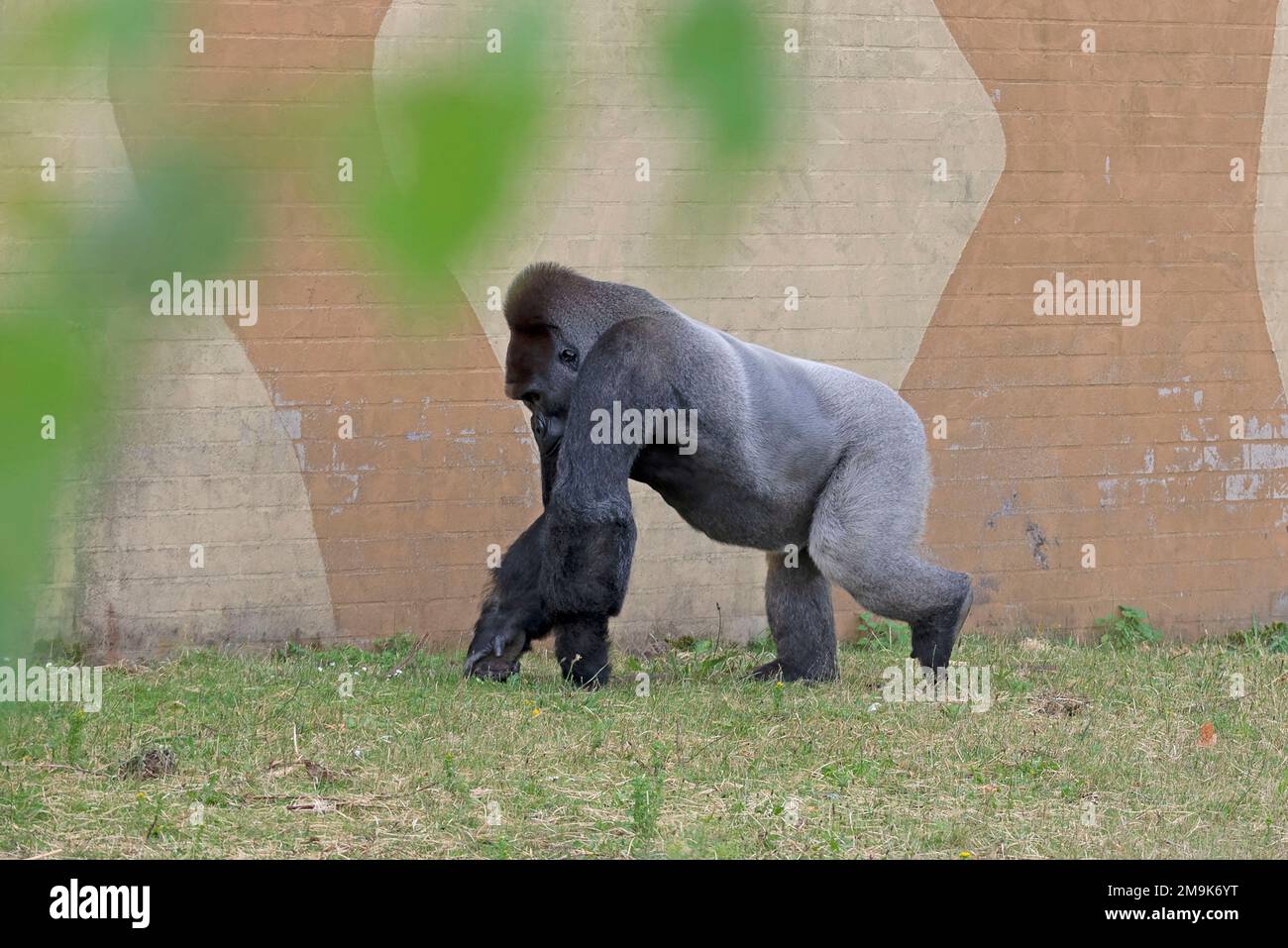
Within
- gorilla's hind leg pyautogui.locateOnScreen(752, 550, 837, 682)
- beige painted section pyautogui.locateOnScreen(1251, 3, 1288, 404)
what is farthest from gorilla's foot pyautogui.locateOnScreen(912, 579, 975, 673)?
beige painted section pyautogui.locateOnScreen(1251, 3, 1288, 404)

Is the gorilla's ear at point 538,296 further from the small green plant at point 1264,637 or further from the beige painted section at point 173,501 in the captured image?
the small green plant at point 1264,637

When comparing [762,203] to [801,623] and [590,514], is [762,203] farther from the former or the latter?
[590,514]

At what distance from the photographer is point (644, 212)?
23.2 feet

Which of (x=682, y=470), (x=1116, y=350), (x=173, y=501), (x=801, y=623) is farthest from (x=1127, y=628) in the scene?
(x=173, y=501)

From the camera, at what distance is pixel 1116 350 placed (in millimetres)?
7535

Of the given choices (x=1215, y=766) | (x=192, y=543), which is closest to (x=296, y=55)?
(x=192, y=543)

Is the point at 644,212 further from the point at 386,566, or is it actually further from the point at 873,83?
the point at 386,566

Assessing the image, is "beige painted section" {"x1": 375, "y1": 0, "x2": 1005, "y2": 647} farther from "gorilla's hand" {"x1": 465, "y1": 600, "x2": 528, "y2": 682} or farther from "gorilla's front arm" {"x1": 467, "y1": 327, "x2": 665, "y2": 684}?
"gorilla's front arm" {"x1": 467, "y1": 327, "x2": 665, "y2": 684}

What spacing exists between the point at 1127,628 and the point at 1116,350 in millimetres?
1380

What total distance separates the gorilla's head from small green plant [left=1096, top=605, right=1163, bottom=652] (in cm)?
328

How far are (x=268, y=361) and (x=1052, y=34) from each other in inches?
160

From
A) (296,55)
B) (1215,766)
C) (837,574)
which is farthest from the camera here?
(296,55)

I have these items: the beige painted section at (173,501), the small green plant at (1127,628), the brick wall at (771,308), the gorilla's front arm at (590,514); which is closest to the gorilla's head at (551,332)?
the gorilla's front arm at (590,514)

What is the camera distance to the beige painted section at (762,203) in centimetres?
698
